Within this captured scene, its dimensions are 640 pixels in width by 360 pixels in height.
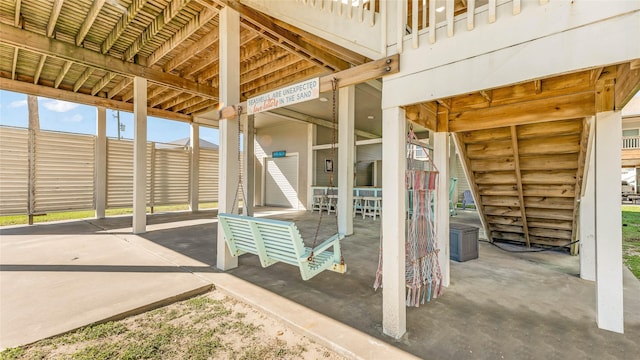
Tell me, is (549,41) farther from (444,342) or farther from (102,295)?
(102,295)

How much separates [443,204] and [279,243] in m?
1.85

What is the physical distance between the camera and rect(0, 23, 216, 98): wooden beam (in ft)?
14.1

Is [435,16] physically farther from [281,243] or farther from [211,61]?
[211,61]

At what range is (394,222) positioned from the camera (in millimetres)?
2033

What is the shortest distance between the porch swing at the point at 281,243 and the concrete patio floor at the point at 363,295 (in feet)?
1.14

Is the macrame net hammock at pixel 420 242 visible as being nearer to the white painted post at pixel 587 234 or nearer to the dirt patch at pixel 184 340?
the dirt patch at pixel 184 340

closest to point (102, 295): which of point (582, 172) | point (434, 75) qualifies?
point (434, 75)

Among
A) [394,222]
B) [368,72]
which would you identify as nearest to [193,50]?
[368,72]

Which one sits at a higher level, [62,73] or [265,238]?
[62,73]

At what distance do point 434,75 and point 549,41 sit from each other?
61 centimetres

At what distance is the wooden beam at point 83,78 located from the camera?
611 cm

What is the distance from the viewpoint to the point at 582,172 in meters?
3.12

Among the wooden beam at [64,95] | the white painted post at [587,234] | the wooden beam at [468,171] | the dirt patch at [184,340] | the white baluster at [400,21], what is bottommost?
the dirt patch at [184,340]

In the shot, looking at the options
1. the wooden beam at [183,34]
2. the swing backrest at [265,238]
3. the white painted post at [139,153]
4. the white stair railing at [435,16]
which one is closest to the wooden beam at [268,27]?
the wooden beam at [183,34]
